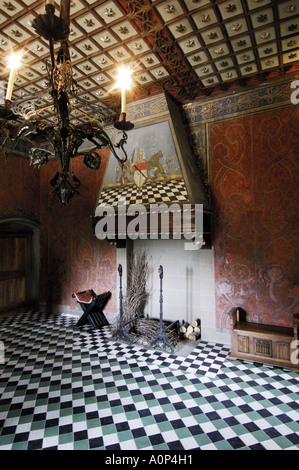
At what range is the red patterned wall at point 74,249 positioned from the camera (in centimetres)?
615

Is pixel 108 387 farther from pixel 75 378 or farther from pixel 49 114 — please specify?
pixel 49 114

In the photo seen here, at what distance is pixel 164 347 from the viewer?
450 centimetres

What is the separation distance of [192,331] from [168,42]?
15.9 ft

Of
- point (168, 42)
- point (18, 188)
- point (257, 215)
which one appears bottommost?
point (257, 215)

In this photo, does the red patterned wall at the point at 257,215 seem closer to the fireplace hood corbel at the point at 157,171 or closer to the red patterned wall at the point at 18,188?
the fireplace hood corbel at the point at 157,171

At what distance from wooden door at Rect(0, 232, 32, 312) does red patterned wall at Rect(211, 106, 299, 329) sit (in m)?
5.19

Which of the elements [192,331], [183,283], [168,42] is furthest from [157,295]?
[168,42]

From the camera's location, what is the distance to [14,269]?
6.81m

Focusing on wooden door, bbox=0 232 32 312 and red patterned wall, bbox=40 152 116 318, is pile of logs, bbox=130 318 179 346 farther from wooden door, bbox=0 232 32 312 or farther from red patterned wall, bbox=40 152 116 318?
wooden door, bbox=0 232 32 312

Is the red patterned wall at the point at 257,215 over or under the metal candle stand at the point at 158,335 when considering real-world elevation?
over

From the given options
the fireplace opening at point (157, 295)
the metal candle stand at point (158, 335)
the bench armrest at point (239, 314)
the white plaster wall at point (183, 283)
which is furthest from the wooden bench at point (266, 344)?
the metal candle stand at point (158, 335)

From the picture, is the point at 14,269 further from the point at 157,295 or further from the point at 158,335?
the point at 158,335

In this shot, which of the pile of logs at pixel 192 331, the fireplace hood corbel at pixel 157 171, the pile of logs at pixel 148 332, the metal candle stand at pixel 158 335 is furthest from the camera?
the pile of logs at pixel 192 331

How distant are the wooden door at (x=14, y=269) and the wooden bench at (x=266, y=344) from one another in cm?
554
